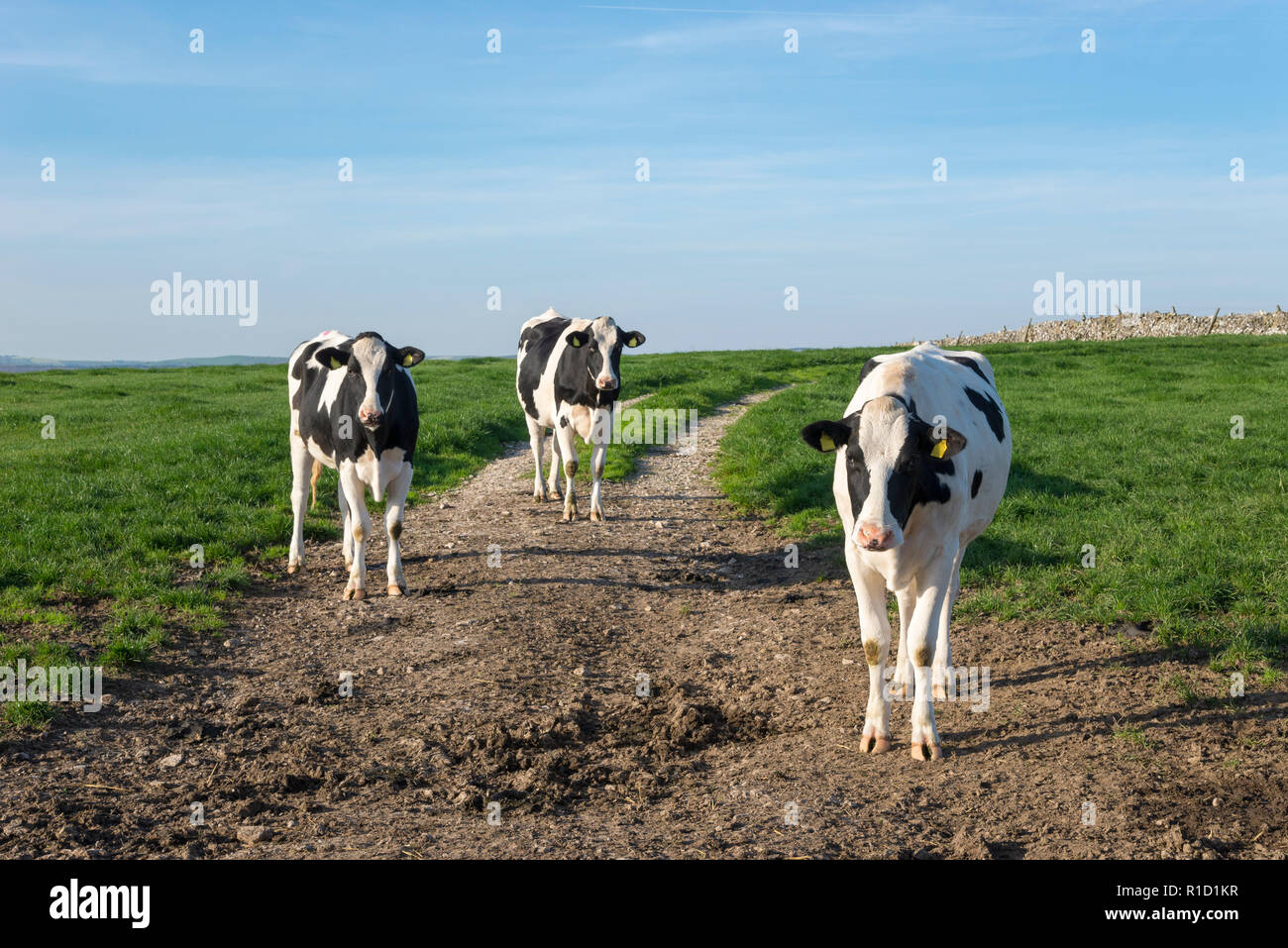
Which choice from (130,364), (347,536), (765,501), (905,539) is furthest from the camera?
(130,364)

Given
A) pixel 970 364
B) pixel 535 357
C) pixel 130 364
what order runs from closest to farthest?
1. pixel 970 364
2. pixel 535 357
3. pixel 130 364

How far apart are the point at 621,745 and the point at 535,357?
9156 mm

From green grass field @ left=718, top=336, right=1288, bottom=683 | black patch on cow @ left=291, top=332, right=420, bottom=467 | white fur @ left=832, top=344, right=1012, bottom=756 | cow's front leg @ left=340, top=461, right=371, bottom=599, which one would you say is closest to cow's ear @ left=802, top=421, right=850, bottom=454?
white fur @ left=832, top=344, right=1012, bottom=756

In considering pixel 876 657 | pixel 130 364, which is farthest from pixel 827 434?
pixel 130 364

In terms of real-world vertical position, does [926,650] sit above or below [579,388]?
below

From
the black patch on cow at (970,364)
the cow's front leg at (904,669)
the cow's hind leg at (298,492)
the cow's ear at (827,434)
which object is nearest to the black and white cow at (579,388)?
the cow's hind leg at (298,492)

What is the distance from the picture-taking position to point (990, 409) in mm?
8062

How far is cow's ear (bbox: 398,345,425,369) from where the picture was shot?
35.3 ft

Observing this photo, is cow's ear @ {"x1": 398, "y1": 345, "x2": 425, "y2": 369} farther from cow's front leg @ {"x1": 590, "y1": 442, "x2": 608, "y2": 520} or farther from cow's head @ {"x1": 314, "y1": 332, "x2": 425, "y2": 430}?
cow's front leg @ {"x1": 590, "y1": 442, "x2": 608, "y2": 520}

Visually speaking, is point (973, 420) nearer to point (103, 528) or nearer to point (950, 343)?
point (103, 528)

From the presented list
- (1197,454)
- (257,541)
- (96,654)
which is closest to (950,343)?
(1197,454)

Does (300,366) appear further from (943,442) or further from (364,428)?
(943,442)

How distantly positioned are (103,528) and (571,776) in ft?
27.5

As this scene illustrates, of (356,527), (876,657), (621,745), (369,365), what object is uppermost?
(369,365)
